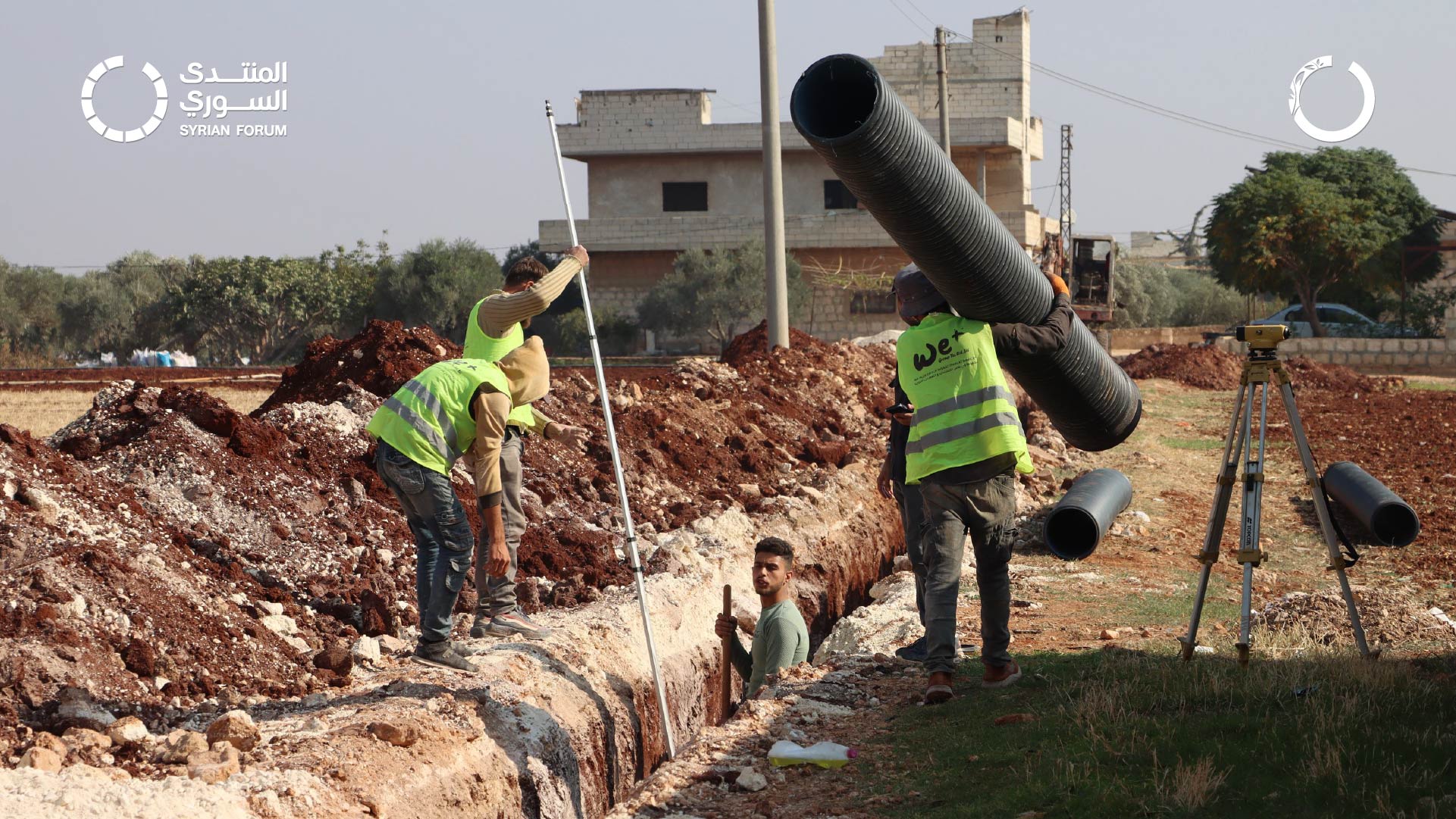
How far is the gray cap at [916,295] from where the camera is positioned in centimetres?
604

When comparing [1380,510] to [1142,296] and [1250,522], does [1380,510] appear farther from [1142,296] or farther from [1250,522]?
[1142,296]

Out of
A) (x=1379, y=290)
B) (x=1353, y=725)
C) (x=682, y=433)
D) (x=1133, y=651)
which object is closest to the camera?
(x=1353, y=725)

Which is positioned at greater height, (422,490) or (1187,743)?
(422,490)

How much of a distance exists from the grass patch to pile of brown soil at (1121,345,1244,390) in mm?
22991

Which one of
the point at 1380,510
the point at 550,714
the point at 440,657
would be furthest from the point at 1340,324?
the point at 440,657

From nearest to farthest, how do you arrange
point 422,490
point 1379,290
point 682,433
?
point 422,490 → point 682,433 → point 1379,290

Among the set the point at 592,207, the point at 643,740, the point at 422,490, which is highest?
the point at 592,207

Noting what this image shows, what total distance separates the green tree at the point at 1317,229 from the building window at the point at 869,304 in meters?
10.6

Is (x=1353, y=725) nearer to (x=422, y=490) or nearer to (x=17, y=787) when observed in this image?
(x=422, y=490)

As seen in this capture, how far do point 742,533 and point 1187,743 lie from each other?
17.9ft

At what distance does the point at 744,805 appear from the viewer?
4.81 meters

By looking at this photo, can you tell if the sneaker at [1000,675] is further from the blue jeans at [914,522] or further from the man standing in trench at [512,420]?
the man standing in trench at [512,420]

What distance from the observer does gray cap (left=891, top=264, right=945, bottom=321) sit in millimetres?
6043

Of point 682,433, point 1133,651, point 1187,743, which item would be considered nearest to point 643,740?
point 1133,651
